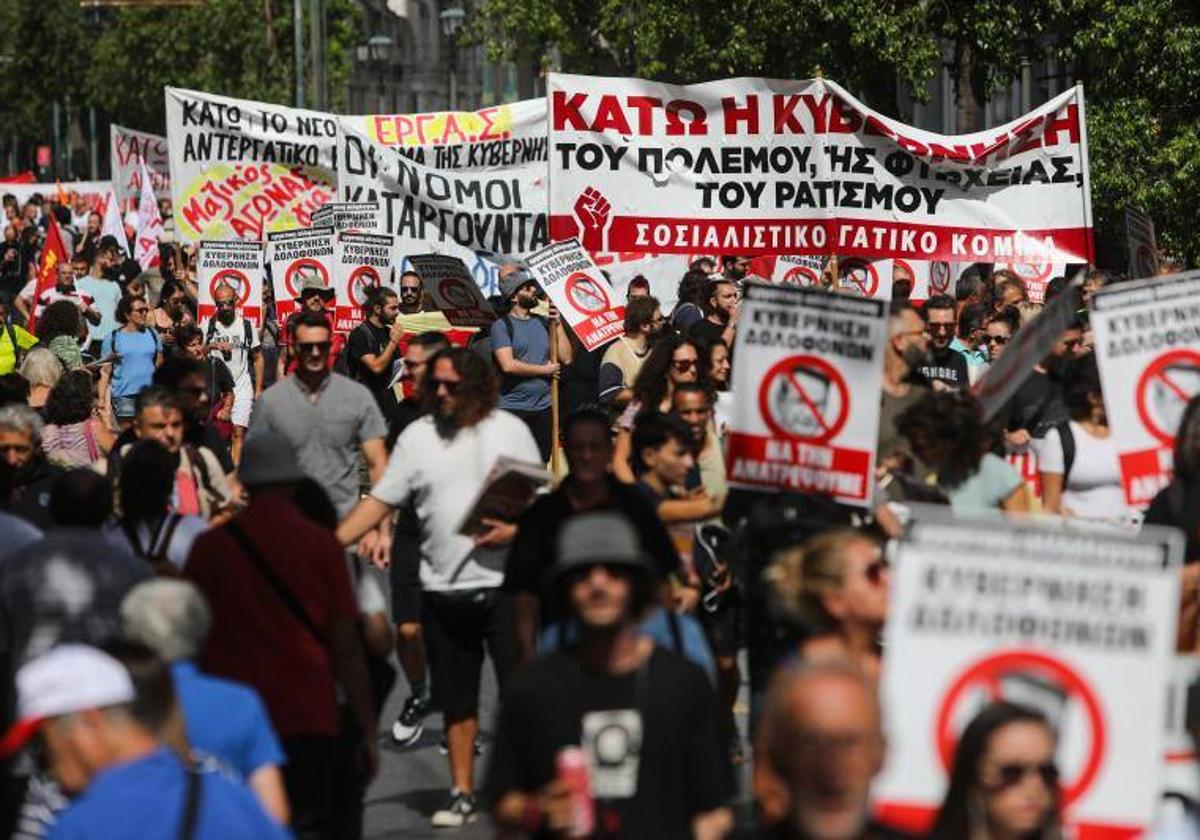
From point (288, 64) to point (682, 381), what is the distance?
55444 mm

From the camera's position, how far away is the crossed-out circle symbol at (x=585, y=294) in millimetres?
16594

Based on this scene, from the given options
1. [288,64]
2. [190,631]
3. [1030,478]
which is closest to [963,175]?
[1030,478]

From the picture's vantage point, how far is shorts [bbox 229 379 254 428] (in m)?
19.6

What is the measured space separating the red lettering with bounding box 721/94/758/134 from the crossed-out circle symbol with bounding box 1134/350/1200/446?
21.3ft

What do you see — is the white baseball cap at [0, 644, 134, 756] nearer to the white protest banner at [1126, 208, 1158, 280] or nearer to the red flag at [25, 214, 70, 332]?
the white protest banner at [1126, 208, 1158, 280]

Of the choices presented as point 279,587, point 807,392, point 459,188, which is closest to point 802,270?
point 459,188

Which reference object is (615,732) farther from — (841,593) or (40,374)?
(40,374)

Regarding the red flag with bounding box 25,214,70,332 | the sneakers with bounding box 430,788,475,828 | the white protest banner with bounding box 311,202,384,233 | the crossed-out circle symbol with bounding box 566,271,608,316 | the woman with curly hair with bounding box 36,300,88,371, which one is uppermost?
the white protest banner with bounding box 311,202,384,233

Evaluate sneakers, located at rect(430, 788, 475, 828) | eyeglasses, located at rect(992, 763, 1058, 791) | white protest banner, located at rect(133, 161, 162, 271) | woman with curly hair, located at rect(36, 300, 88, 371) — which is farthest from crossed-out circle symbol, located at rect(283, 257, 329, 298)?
eyeglasses, located at rect(992, 763, 1058, 791)

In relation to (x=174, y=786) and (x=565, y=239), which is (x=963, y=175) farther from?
(x=174, y=786)

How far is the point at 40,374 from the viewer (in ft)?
43.4

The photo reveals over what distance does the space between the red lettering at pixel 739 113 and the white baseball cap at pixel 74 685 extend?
11.0m

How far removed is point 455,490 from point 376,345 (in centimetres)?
860

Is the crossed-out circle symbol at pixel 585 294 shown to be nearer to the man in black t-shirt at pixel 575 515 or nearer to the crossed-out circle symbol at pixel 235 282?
the crossed-out circle symbol at pixel 235 282
